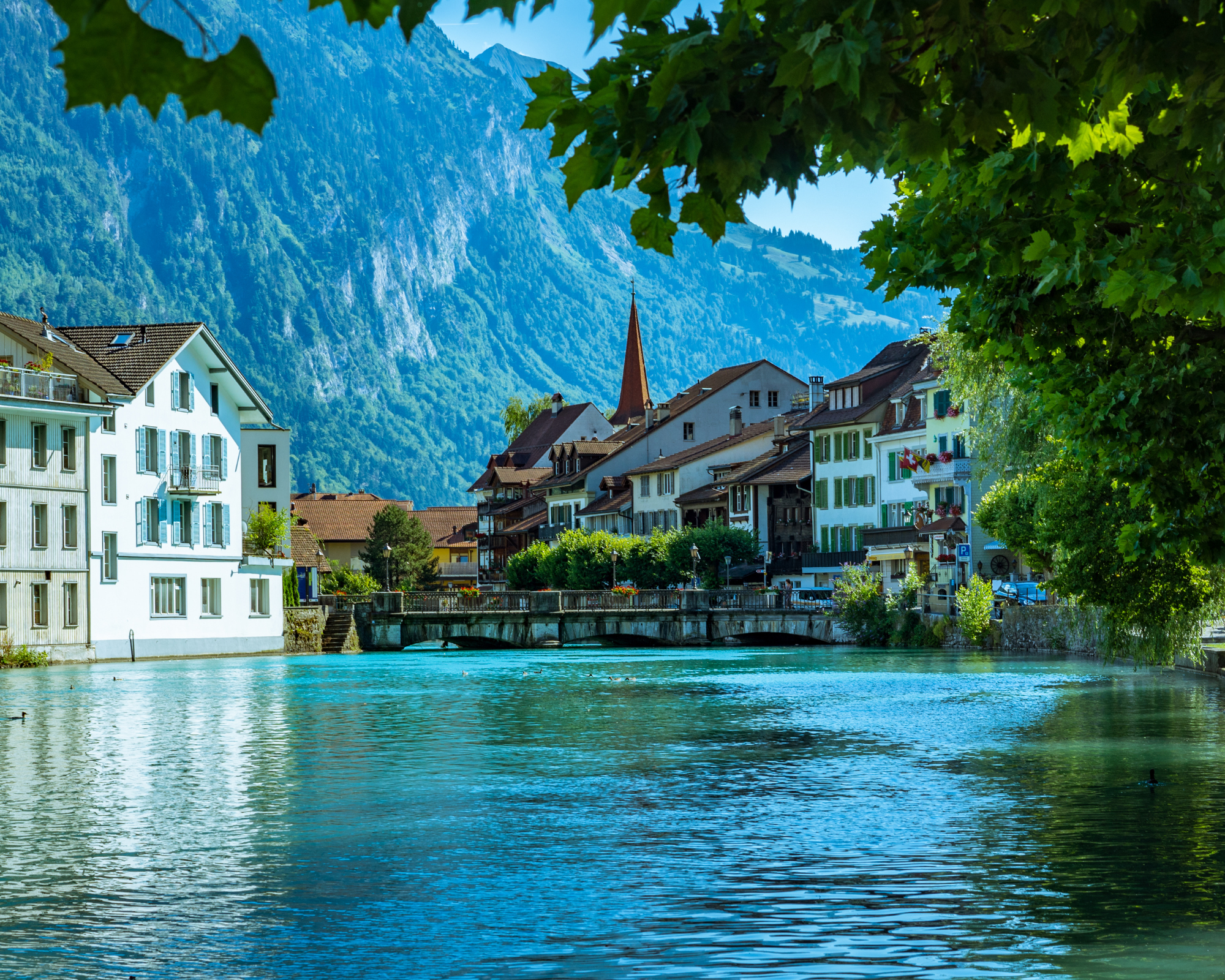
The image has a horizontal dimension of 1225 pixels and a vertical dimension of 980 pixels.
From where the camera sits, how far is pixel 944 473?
2968 inches

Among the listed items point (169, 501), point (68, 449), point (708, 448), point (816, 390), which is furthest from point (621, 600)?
point (68, 449)

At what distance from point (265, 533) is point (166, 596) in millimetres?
8949

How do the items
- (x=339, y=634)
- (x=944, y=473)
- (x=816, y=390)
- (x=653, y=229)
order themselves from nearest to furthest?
(x=653, y=229) → (x=944, y=473) → (x=339, y=634) → (x=816, y=390)

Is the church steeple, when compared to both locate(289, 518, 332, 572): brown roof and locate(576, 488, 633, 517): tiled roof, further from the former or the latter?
locate(289, 518, 332, 572): brown roof

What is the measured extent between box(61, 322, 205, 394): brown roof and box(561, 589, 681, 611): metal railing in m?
25.4

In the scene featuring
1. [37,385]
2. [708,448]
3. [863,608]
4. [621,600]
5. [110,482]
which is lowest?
[863,608]

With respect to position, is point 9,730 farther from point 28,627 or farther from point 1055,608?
point 1055,608

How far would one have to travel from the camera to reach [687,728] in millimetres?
30562

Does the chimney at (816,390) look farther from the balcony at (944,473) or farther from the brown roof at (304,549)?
the brown roof at (304,549)

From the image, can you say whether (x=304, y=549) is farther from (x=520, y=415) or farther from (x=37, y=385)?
(x=520, y=415)

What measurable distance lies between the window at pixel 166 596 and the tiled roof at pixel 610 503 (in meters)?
48.4

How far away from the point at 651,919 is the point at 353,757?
14.2m

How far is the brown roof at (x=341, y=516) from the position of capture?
146375 millimetres

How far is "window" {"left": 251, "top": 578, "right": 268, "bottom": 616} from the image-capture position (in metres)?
73.1
